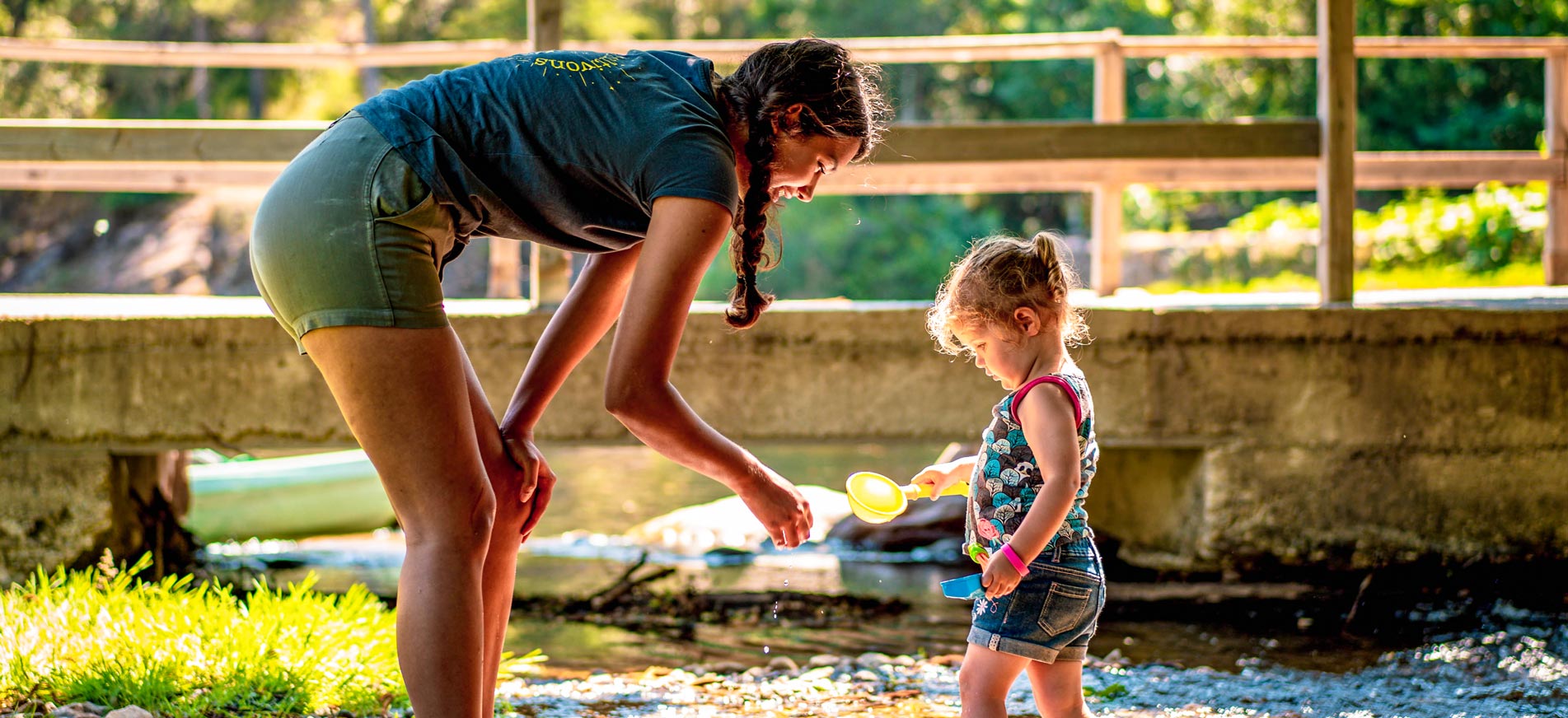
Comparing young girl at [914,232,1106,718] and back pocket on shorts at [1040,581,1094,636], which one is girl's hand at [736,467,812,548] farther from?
back pocket on shorts at [1040,581,1094,636]

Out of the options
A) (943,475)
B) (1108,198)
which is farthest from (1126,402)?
(943,475)

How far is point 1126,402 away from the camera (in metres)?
4.39

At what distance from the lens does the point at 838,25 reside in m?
25.8

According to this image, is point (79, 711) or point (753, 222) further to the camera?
point (79, 711)

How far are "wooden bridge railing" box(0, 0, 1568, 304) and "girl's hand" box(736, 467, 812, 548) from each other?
149cm

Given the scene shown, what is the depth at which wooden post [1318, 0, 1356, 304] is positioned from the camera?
447cm

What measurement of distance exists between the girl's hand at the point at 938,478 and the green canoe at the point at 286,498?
4819 mm

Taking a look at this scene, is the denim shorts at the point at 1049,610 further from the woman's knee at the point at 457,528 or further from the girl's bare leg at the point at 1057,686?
the woman's knee at the point at 457,528

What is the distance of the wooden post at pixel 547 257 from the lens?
4.36 m

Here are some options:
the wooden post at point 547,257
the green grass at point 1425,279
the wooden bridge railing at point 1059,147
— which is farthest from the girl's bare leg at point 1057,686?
the green grass at point 1425,279

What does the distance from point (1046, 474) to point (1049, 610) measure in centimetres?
25

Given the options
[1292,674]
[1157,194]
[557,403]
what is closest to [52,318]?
[557,403]

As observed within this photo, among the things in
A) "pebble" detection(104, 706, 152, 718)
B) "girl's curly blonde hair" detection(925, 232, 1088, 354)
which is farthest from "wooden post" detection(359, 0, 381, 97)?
"girl's curly blonde hair" detection(925, 232, 1088, 354)

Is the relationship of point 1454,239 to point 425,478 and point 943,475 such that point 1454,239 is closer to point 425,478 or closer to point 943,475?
point 943,475
